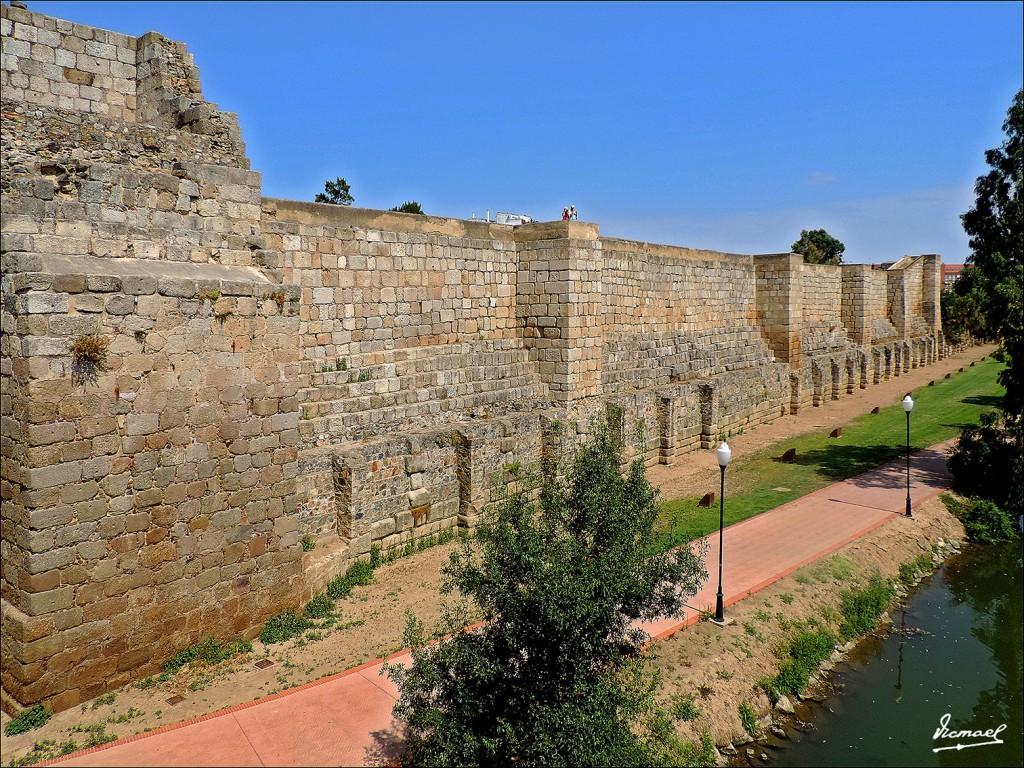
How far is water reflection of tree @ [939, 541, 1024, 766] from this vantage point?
8.41 m

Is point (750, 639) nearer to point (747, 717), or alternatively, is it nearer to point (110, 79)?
→ point (747, 717)

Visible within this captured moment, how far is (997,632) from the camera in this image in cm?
1108

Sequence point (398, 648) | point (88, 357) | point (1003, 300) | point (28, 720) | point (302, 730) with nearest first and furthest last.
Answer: point (28, 720)
point (302, 730)
point (88, 357)
point (398, 648)
point (1003, 300)

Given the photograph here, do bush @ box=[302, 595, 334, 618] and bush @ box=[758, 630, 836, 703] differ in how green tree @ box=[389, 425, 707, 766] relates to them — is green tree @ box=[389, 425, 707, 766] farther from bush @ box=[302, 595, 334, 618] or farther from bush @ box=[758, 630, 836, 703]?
bush @ box=[758, 630, 836, 703]

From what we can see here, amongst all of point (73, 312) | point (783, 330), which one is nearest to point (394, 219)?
point (73, 312)

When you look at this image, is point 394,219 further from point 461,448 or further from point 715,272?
point 715,272

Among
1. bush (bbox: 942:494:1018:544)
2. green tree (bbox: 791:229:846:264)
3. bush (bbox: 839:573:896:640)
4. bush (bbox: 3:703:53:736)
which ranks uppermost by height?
green tree (bbox: 791:229:846:264)

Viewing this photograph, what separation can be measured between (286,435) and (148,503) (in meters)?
1.75

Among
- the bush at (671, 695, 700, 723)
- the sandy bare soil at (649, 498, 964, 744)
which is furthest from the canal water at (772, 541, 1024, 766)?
the bush at (671, 695, 700, 723)

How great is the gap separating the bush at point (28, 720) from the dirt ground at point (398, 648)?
7 centimetres

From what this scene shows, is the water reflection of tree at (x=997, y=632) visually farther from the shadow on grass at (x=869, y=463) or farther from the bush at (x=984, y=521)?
the shadow on grass at (x=869, y=463)

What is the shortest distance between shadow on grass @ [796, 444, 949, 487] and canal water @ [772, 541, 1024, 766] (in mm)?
4112

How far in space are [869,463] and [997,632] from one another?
7.31 m

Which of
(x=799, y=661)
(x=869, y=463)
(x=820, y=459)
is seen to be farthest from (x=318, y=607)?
(x=869, y=463)
